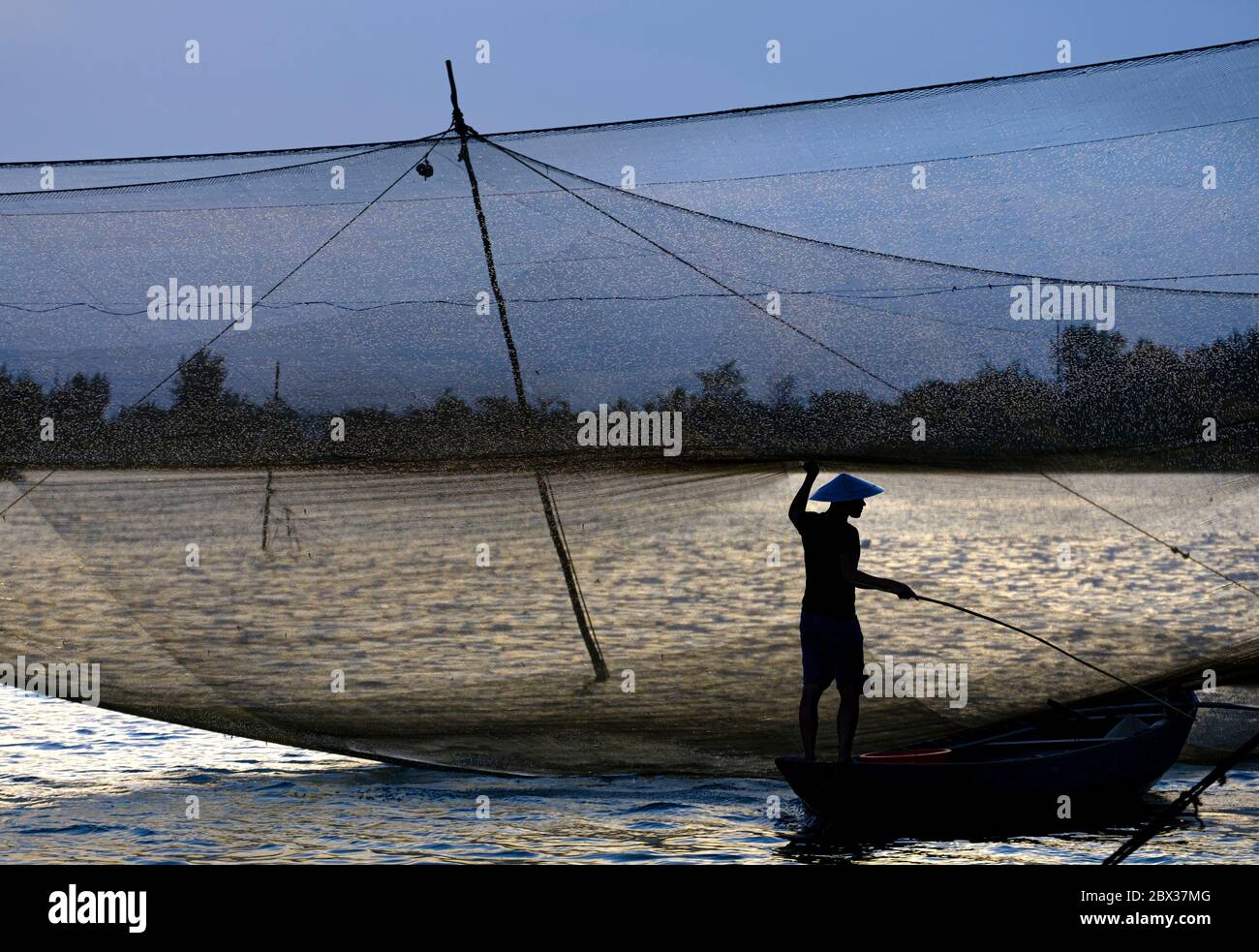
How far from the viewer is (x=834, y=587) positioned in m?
7.42

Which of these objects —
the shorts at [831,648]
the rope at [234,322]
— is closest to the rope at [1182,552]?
the shorts at [831,648]

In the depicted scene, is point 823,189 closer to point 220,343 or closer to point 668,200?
point 668,200

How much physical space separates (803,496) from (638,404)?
3.10 ft

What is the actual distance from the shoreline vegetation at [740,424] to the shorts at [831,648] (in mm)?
812

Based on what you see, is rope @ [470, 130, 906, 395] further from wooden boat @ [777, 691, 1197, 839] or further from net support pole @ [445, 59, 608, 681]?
wooden boat @ [777, 691, 1197, 839]

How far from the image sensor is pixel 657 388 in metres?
7.67

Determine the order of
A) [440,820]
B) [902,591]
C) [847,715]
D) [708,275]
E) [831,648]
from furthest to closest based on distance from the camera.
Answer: [440,820] < [708,275] < [847,715] < [831,648] < [902,591]

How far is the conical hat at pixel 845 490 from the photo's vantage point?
735cm

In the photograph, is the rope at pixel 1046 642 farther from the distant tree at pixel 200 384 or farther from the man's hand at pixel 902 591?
the distant tree at pixel 200 384

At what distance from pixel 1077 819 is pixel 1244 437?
2.22m

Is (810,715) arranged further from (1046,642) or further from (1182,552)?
(1182,552)

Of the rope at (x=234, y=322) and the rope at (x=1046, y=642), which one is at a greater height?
the rope at (x=234, y=322)

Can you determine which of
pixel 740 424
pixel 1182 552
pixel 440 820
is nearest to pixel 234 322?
pixel 740 424

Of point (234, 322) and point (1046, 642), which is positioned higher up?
point (234, 322)
